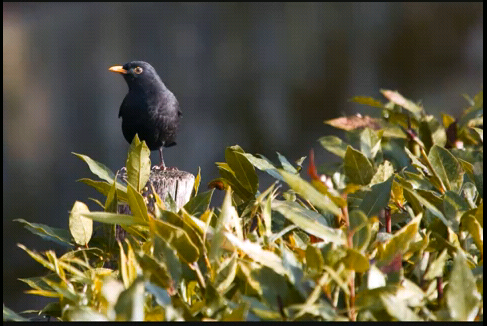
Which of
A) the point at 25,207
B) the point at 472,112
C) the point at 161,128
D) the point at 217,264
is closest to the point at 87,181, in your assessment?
the point at 217,264

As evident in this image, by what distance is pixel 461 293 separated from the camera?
1.34m

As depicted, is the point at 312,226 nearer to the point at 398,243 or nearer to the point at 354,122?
the point at 398,243

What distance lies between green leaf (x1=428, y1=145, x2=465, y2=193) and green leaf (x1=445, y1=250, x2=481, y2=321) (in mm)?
570

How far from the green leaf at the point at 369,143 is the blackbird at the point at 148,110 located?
216 cm

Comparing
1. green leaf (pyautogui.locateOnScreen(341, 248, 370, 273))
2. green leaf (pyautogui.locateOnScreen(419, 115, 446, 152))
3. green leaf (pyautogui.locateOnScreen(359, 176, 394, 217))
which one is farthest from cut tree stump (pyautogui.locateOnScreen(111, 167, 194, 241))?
green leaf (pyautogui.locateOnScreen(341, 248, 370, 273))

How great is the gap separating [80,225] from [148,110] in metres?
2.42

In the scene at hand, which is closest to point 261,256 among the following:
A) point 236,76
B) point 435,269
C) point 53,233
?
point 435,269

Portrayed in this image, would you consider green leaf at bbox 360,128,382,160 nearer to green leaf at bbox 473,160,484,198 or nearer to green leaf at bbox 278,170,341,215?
green leaf at bbox 473,160,484,198

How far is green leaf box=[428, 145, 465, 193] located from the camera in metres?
1.89

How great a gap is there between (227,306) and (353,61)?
22.7ft

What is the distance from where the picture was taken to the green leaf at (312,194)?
146cm

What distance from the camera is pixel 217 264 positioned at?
148 centimetres

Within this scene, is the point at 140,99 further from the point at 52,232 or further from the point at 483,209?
the point at 483,209

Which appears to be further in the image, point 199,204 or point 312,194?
point 199,204
